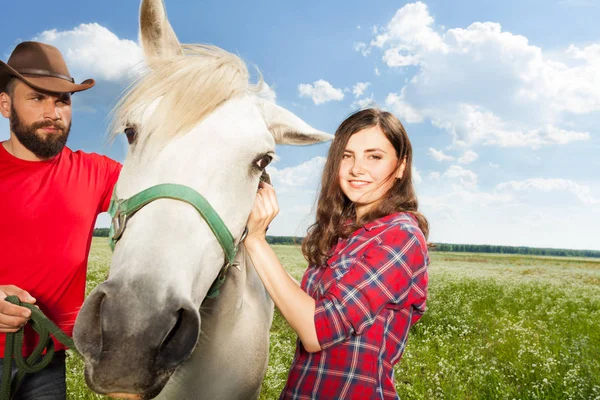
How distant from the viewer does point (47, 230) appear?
3.03 metres

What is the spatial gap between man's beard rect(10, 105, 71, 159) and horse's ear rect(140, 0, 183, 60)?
3.15 ft

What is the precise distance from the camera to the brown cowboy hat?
10.4ft

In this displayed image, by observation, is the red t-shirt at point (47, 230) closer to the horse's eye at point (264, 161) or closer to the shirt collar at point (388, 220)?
the horse's eye at point (264, 161)

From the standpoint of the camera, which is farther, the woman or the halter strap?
the woman

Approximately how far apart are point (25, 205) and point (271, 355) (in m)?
4.58

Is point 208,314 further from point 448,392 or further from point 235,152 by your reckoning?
point 448,392

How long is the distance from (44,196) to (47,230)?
24 centimetres

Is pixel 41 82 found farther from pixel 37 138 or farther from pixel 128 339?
pixel 128 339

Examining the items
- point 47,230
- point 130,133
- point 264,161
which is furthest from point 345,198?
point 47,230

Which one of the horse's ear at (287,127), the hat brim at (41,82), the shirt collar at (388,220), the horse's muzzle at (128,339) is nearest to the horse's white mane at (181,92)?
the horse's ear at (287,127)

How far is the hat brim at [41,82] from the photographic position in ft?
10.1

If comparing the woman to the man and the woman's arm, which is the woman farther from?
the man

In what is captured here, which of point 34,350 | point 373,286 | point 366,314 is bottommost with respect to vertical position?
point 34,350

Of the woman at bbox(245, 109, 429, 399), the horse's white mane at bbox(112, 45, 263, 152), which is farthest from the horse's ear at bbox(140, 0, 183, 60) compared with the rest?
the woman at bbox(245, 109, 429, 399)
